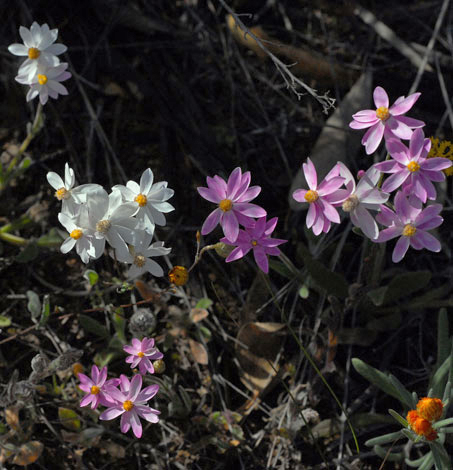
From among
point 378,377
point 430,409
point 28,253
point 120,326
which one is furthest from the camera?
point 28,253

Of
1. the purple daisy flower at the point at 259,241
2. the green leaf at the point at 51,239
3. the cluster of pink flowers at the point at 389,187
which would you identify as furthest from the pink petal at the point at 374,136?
the green leaf at the point at 51,239

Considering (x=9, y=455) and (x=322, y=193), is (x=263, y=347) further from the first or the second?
(x=9, y=455)

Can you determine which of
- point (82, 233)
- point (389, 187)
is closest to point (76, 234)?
point (82, 233)

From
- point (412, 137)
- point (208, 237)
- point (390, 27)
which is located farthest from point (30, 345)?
point (390, 27)

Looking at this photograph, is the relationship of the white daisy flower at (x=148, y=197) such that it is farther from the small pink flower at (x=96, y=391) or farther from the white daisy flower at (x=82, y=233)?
the small pink flower at (x=96, y=391)

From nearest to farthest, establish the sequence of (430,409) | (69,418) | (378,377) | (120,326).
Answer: (430,409) < (378,377) < (69,418) < (120,326)

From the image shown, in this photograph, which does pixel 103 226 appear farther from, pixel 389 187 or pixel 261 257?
pixel 389 187

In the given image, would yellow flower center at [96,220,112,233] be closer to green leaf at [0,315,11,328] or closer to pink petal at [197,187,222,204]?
pink petal at [197,187,222,204]
